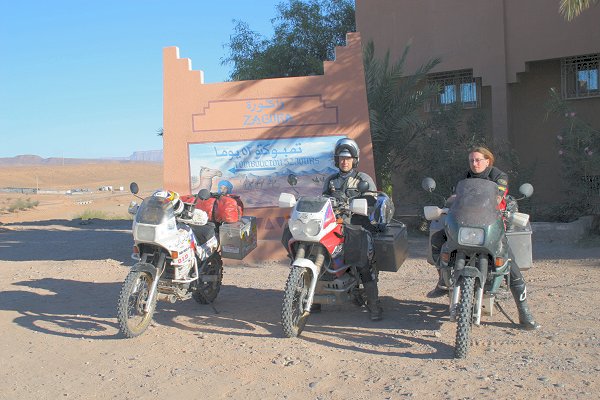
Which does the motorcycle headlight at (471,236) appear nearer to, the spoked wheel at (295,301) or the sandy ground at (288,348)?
the sandy ground at (288,348)

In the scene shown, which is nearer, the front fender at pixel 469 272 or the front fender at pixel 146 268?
the front fender at pixel 469 272

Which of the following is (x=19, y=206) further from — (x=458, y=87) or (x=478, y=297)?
(x=478, y=297)

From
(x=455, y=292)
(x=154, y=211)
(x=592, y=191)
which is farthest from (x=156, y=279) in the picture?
(x=592, y=191)

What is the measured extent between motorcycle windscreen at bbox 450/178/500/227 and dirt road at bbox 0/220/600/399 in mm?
1052

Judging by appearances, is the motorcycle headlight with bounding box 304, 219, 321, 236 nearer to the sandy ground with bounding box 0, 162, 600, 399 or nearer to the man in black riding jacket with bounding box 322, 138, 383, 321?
the man in black riding jacket with bounding box 322, 138, 383, 321

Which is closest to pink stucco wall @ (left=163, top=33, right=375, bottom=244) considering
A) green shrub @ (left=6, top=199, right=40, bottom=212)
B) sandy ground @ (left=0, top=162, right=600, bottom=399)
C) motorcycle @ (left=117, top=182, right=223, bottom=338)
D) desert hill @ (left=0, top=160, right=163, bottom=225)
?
sandy ground @ (left=0, top=162, right=600, bottom=399)

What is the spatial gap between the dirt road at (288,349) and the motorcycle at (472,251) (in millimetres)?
350

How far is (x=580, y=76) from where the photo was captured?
1532 centimetres

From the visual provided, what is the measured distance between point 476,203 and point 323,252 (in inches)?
56.2

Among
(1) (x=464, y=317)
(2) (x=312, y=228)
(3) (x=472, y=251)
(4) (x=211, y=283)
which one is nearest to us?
(1) (x=464, y=317)

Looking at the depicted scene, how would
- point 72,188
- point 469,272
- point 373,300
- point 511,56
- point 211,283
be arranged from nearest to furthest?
point 469,272 < point 373,300 < point 211,283 < point 511,56 < point 72,188

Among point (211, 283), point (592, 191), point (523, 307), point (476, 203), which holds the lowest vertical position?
point (523, 307)

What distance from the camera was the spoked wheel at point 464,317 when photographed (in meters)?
4.84

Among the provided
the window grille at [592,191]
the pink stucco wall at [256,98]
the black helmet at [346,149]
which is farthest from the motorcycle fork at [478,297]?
the window grille at [592,191]
